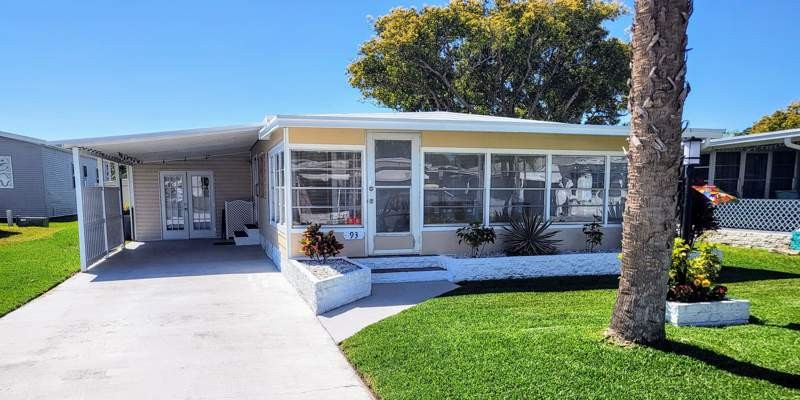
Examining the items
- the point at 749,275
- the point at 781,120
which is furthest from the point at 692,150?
the point at 781,120

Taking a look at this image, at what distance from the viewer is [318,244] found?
6652 mm

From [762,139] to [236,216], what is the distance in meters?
14.6

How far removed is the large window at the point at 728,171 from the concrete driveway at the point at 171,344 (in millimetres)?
14261

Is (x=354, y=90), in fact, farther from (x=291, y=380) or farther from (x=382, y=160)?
(x=291, y=380)

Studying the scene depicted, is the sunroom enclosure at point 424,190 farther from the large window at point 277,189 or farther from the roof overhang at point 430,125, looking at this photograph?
the roof overhang at point 430,125

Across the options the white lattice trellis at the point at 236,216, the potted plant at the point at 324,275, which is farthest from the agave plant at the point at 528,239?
the white lattice trellis at the point at 236,216

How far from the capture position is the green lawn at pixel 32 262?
21.4 ft

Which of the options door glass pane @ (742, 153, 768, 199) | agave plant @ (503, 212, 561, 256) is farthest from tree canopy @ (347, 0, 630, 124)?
agave plant @ (503, 212, 561, 256)

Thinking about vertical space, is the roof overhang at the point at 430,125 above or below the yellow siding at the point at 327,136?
above

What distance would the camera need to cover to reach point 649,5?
3469mm

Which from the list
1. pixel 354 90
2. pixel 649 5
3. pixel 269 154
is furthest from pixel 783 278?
pixel 354 90

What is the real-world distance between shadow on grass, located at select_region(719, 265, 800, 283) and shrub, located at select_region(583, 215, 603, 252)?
1.98 meters

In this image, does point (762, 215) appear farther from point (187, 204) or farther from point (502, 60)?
point (187, 204)

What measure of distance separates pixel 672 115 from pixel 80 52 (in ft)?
61.3
